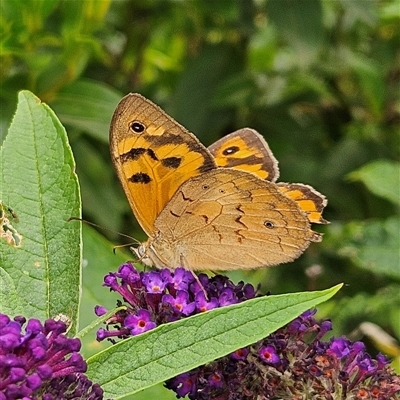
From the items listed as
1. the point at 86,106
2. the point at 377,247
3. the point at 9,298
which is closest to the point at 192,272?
the point at 9,298

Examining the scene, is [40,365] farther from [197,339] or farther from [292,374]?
[292,374]

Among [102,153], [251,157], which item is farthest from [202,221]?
[102,153]

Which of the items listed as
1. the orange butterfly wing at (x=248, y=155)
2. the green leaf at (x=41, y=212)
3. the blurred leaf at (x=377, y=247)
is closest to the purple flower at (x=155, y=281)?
the green leaf at (x=41, y=212)

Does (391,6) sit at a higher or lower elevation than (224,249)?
higher

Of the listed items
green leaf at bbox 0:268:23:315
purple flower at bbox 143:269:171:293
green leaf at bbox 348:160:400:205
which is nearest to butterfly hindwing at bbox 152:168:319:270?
purple flower at bbox 143:269:171:293

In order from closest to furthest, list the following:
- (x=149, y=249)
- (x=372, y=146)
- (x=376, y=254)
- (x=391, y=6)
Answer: (x=149, y=249) → (x=376, y=254) → (x=391, y=6) → (x=372, y=146)

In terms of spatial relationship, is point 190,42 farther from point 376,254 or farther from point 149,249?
point 149,249
